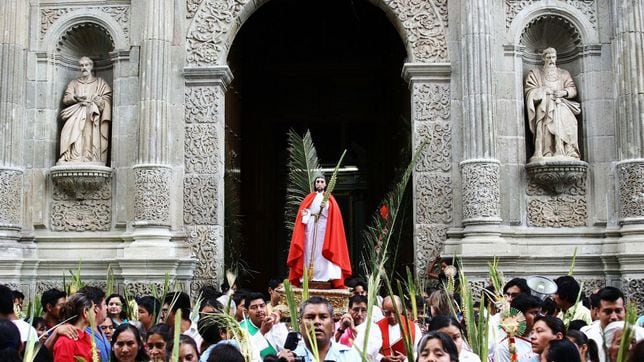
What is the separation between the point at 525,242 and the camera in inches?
564

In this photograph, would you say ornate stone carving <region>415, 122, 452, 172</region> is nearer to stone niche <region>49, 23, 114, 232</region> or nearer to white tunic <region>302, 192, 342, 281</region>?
white tunic <region>302, 192, 342, 281</region>

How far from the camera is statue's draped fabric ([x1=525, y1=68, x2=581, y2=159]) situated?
1445 centimetres

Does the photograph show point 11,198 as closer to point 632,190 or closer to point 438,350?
point 632,190

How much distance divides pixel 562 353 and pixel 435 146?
978 centimetres

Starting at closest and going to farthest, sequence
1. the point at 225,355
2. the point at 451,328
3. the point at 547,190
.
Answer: the point at 225,355 → the point at 451,328 → the point at 547,190

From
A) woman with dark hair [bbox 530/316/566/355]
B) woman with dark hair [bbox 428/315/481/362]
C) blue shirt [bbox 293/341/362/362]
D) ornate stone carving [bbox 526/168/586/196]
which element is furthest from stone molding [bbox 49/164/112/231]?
woman with dark hair [bbox 530/316/566/355]

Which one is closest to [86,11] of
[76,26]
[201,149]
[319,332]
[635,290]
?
[76,26]

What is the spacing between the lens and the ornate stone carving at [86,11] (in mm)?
15219

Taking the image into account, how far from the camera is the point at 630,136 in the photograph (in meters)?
14.1

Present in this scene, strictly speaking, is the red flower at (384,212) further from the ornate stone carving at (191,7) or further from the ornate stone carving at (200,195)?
the ornate stone carving at (191,7)

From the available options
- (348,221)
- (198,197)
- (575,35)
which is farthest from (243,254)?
(575,35)

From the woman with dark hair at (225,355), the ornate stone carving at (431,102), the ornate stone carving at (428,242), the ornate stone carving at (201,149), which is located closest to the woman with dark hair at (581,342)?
the woman with dark hair at (225,355)

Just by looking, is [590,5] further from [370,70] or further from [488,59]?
[370,70]

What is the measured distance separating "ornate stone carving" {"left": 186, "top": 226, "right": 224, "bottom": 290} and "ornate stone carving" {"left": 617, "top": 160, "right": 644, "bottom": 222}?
679 cm
